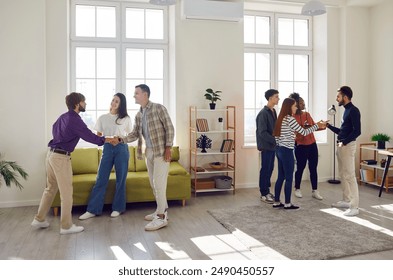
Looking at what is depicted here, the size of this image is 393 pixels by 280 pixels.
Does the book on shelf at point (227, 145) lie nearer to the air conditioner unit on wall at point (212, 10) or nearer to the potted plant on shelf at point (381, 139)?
the air conditioner unit on wall at point (212, 10)

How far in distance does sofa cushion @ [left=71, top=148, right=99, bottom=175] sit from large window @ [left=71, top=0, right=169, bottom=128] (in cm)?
81

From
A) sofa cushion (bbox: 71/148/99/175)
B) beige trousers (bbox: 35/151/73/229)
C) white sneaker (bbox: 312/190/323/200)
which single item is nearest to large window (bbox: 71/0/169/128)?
sofa cushion (bbox: 71/148/99/175)

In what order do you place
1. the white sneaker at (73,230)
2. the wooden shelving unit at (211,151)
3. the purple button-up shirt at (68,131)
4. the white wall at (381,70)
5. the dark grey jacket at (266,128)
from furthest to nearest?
the white wall at (381,70) → the wooden shelving unit at (211,151) → the dark grey jacket at (266,128) → the white sneaker at (73,230) → the purple button-up shirt at (68,131)

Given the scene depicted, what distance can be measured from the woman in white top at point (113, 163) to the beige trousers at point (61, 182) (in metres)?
0.60

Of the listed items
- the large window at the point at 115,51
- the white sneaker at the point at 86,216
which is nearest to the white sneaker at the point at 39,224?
the white sneaker at the point at 86,216

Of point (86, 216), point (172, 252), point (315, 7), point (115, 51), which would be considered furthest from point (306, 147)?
point (115, 51)

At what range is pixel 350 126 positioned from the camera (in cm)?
475

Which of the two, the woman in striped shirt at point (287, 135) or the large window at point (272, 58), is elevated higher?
the large window at point (272, 58)

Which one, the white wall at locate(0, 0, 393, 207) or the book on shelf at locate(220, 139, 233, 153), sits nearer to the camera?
the white wall at locate(0, 0, 393, 207)

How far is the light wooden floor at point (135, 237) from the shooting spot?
3.54 m

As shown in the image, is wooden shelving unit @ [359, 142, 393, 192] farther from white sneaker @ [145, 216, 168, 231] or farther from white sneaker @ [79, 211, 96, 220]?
white sneaker @ [79, 211, 96, 220]

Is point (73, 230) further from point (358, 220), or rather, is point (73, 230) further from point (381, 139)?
point (381, 139)

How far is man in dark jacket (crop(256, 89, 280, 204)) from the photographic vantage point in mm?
5301

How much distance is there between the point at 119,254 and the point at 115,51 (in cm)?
379
